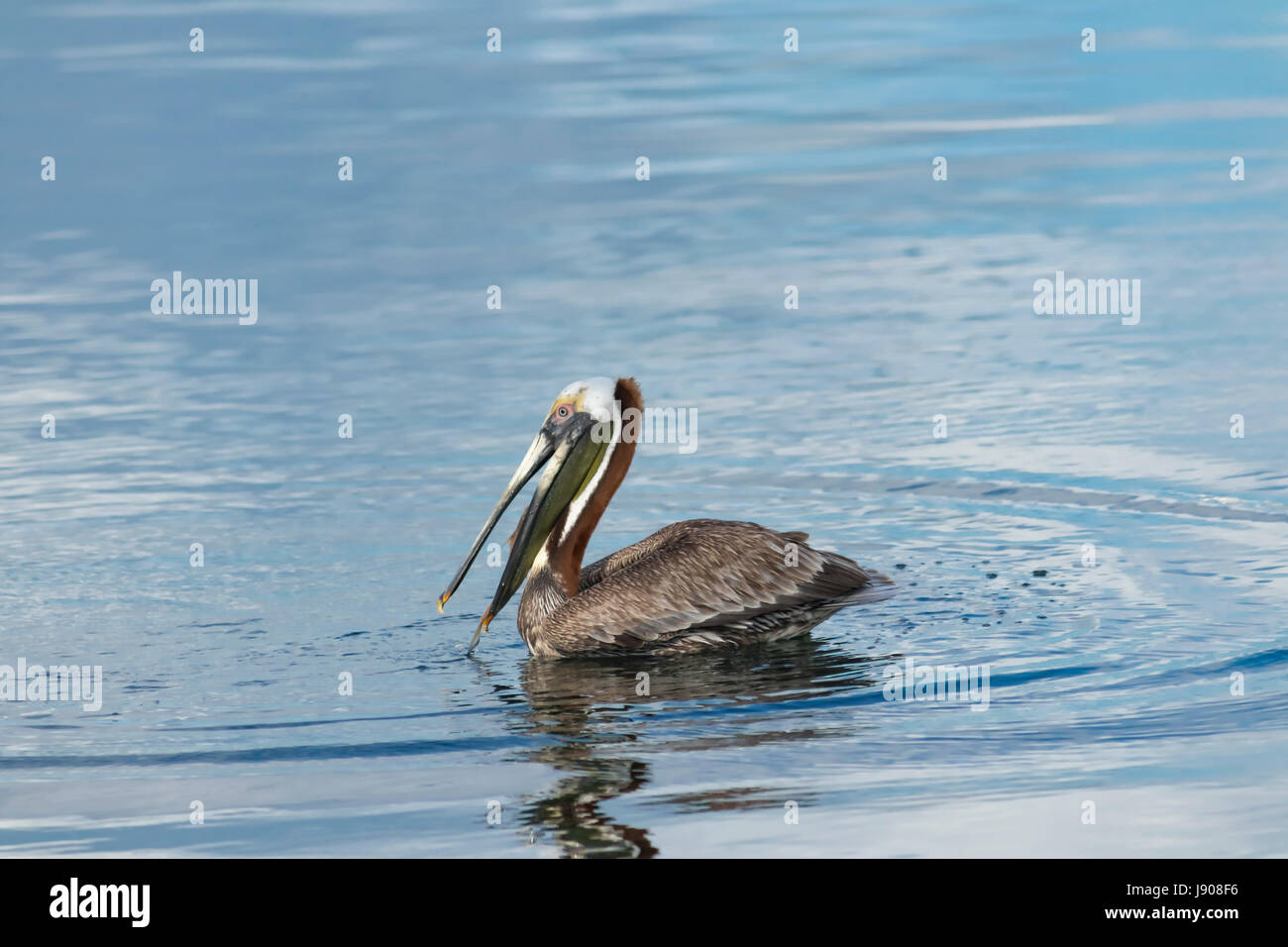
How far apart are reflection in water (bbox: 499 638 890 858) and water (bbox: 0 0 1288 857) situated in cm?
3

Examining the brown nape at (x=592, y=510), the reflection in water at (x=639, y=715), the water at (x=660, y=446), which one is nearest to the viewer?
the reflection in water at (x=639, y=715)

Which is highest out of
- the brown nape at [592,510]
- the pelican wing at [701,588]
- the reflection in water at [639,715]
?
the brown nape at [592,510]

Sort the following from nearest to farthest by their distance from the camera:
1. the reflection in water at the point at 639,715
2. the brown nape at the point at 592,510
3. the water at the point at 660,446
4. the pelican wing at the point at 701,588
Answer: the reflection in water at the point at 639,715 → the water at the point at 660,446 → the pelican wing at the point at 701,588 → the brown nape at the point at 592,510

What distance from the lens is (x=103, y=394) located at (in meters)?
13.3

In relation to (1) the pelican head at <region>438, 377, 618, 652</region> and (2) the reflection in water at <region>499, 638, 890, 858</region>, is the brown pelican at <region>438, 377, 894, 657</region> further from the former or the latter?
(2) the reflection in water at <region>499, 638, 890, 858</region>

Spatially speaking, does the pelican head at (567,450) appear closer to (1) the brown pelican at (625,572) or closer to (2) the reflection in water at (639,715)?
(1) the brown pelican at (625,572)

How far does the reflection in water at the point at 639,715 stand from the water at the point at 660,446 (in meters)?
0.03

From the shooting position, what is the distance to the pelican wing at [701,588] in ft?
29.9

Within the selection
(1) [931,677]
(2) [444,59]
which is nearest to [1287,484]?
(1) [931,677]

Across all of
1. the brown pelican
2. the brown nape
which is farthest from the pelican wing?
the brown nape

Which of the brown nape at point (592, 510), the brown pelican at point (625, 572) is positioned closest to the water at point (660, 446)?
the brown pelican at point (625, 572)

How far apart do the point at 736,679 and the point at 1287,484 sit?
3.68 meters

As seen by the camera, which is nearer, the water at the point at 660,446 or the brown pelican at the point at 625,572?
the water at the point at 660,446

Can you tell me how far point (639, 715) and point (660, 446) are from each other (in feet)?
13.5
